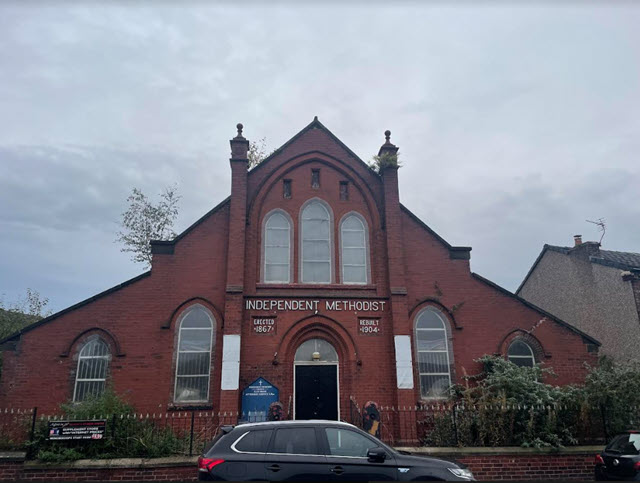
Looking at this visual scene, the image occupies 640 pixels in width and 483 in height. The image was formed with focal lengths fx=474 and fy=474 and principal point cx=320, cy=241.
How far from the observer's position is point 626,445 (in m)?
9.29

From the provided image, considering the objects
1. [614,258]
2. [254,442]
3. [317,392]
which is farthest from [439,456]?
[614,258]

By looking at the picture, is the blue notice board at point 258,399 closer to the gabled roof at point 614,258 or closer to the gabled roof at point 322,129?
the gabled roof at point 322,129

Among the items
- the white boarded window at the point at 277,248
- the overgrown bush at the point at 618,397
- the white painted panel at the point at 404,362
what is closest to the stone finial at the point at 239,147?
the white boarded window at the point at 277,248

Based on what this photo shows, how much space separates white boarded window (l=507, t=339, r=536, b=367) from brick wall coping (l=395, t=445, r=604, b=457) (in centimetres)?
391

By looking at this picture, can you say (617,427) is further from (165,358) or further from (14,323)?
(14,323)

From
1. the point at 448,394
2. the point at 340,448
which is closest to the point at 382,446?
the point at 340,448

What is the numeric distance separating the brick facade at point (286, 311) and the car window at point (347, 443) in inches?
248

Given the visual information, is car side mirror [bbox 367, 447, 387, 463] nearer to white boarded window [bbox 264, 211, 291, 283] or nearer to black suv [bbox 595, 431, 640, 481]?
black suv [bbox 595, 431, 640, 481]

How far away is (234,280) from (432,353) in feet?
21.2

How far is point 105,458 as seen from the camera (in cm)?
998

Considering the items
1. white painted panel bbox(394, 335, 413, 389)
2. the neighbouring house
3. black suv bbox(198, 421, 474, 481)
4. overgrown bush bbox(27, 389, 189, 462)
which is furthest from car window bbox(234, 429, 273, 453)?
the neighbouring house

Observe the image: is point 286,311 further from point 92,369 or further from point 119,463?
point 119,463

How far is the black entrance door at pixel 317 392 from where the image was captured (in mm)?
13758

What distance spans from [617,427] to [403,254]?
288 inches
